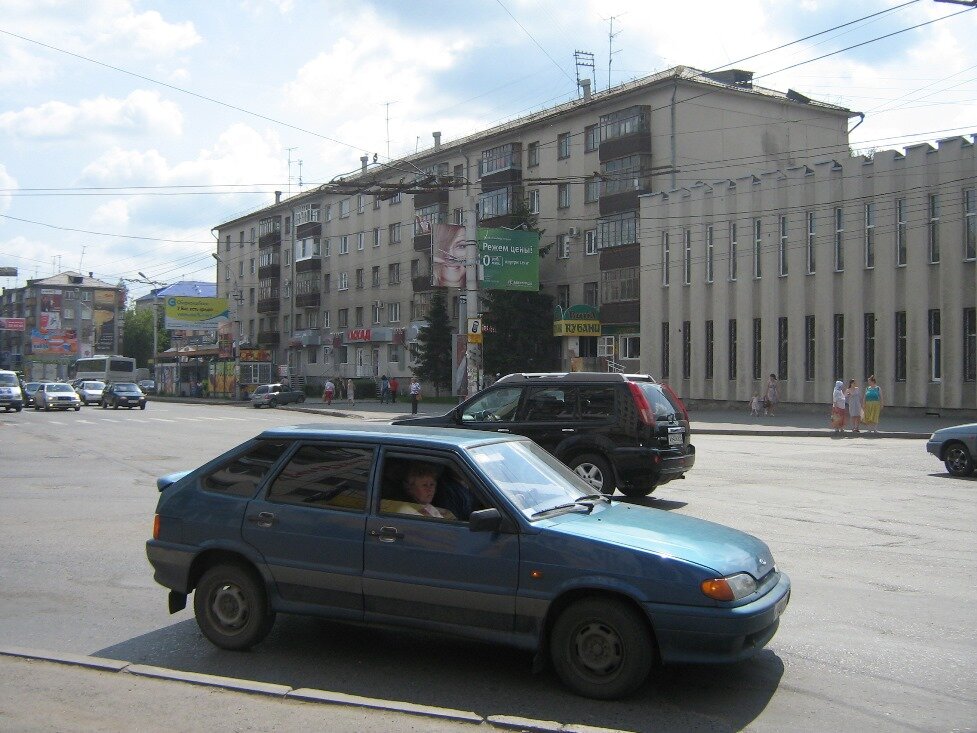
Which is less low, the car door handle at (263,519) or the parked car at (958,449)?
the car door handle at (263,519)

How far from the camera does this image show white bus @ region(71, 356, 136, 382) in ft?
254

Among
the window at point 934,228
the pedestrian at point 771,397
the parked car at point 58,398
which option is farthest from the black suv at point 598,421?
the parked car at point 58,398

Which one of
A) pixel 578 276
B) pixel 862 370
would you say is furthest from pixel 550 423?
pixel 578 276

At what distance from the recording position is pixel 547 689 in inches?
214

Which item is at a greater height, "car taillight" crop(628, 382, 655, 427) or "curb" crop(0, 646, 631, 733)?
"car taillight" crop(628, 382, 655, 427)

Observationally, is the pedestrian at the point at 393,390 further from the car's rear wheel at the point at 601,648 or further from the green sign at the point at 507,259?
the car's rear wheel at the point at 601,648

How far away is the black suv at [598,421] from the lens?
12.7m

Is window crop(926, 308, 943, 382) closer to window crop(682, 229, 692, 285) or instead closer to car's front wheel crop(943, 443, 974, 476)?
window crop(682, 229, 692, 285)

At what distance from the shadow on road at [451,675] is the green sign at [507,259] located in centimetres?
2881

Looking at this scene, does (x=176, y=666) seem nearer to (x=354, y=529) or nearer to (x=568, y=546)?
(x=354, y=529)

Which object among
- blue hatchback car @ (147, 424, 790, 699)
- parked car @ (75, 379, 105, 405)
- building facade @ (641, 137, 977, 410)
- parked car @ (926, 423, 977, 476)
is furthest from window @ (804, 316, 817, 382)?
parked car @ (75, 379, 105, 405)

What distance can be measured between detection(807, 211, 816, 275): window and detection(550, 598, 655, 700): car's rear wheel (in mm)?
35080

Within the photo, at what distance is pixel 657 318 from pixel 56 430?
2567cm

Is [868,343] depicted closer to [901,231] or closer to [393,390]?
[901,231]
